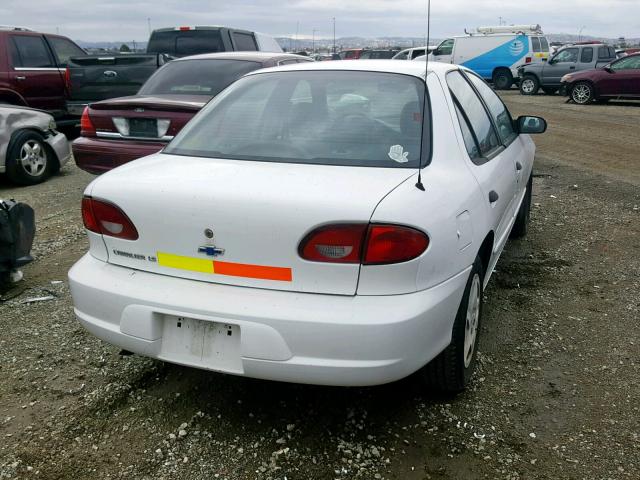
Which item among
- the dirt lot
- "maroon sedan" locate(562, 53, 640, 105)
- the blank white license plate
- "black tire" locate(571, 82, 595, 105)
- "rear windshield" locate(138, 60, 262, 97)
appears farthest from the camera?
"black tire" locate(571, 82, 595, 105)

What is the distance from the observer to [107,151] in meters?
6.06

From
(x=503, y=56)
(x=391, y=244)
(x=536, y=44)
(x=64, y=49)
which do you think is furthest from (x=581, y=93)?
(x=391, y=244)

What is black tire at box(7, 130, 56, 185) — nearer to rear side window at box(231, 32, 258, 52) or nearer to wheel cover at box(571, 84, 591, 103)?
rear side window at box(231, 32, 258, 52)

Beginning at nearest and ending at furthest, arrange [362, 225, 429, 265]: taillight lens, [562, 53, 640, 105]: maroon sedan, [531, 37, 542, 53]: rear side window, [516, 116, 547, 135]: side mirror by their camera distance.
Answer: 1. [362, 225, 429, 265]: taillight lens
2. [516, 116, 547, 135]: side mirror
3. [562, 53, 640, 105]: maroon sedan
4. [531, 37, 542, 53]: rear side window

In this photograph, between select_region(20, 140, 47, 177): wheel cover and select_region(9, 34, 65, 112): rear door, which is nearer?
select_region(20, 140, 47, 177): wheel cover

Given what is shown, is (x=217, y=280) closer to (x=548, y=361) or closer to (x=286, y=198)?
(x=286, y=198)

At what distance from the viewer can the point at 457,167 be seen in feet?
9.31

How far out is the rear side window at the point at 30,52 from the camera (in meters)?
10.0

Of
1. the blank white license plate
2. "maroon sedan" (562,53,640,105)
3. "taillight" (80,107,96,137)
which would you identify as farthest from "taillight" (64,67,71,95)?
"maroon sedan" (562,53,640,105)

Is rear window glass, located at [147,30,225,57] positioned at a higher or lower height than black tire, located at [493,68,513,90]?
higher

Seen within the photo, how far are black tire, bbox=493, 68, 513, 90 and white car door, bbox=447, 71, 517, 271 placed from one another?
2432 cm

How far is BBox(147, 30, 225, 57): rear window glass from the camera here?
35.4ft

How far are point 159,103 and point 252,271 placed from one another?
404 centimetres

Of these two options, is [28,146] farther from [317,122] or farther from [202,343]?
[202,343]
